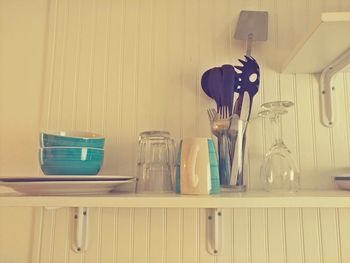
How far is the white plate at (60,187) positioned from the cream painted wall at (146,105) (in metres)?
0.19

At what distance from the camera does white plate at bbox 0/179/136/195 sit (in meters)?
0.62

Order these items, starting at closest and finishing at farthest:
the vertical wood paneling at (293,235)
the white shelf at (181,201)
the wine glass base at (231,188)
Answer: the white shelf at (181,201) → the wine glass base at (231,188) → the vertical wood paneling at (293,235)

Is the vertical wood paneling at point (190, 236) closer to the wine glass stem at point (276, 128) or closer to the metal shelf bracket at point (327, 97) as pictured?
the wine glass stem at point (276, 128)

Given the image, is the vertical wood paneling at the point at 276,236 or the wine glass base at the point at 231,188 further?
the vertical wood paneling at the point at 276,236

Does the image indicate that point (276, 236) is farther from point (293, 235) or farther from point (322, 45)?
point (322, 45)

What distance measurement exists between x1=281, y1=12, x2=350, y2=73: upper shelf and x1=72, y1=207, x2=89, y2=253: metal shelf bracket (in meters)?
0.67

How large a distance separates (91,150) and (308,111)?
1.95 ft

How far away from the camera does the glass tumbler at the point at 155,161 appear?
78 centimetres

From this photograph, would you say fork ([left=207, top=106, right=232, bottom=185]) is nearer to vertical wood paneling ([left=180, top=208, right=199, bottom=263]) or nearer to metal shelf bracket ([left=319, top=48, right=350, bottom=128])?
vertical wood paneling ([left=180, top=208, right=199, bottom=263])

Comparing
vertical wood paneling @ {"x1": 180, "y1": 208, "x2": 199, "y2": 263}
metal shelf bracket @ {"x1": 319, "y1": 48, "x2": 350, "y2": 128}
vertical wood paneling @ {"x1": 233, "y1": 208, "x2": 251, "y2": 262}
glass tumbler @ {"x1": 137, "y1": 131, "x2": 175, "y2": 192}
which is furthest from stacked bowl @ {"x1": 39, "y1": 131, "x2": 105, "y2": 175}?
metal shelf bracket @ {"x1": 319, "y1": 48, "x2": 350, "y2": 128}

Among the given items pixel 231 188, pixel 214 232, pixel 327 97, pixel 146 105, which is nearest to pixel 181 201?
pixel 231 188

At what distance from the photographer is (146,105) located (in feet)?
2.95

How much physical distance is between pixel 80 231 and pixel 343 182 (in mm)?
676

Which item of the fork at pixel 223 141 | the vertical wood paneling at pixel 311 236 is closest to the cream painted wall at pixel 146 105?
the vertical wood paneling at pixel 311 236
